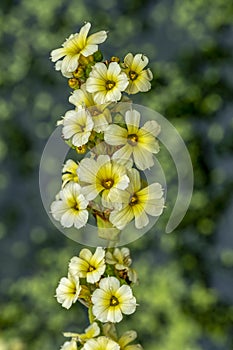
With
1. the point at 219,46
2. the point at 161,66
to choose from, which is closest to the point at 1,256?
the point at 161,66

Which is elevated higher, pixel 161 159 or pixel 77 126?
pixel 161 159

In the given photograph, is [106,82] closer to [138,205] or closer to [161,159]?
[138,205]

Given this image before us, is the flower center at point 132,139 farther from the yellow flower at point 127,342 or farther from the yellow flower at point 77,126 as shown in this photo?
the yellow flower at point 127,342

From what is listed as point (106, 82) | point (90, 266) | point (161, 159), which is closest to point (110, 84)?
point (106, 82)

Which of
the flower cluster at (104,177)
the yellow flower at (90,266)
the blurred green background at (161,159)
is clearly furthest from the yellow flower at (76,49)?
the blurred green background at (161,159)

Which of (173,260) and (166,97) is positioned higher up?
(166,97)

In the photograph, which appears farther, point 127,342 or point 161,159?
point 161,159

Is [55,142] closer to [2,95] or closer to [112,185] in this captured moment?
[112,185]
